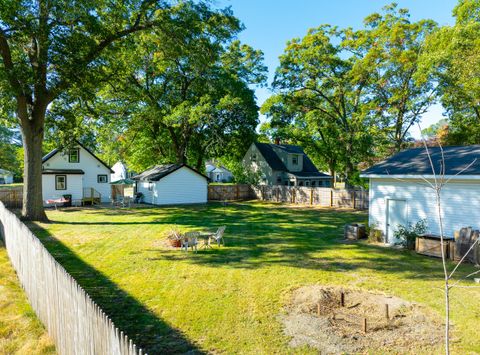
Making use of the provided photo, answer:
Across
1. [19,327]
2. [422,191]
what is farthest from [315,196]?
[19,327]

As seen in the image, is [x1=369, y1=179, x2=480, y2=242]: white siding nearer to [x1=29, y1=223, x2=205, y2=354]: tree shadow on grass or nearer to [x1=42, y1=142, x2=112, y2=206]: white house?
[x1=29, y1=223, x2=205, y2=354]: tree shadow on grass

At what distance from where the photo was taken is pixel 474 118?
104 feet

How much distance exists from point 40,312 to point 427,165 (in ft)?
47.2

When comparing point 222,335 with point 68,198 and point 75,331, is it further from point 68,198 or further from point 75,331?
point 68,198

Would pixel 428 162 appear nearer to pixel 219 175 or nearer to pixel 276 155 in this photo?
pixel 276 155

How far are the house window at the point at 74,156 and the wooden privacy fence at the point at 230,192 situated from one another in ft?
43.0

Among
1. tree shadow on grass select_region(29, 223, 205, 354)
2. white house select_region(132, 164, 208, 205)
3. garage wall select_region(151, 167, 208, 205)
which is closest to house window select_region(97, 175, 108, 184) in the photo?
white house select_region(132, 164, 208, 205)

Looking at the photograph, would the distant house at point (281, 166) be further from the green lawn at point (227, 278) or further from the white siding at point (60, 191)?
the green lawn at point (227, 278)

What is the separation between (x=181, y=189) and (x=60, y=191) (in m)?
10.5

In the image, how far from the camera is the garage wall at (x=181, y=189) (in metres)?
30.6

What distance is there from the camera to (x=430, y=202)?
44.2 ft

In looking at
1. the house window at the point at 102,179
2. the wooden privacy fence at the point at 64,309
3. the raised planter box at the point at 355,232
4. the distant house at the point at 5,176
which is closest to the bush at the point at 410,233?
the raised planter box at the point at 355,232

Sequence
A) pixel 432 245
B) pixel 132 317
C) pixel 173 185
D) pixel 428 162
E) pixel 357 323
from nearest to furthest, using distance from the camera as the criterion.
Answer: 1. pixel 357 323
2. pixel 132 317
3. pixel 432 245
4. pixel 428 162
5. pixel 173 185

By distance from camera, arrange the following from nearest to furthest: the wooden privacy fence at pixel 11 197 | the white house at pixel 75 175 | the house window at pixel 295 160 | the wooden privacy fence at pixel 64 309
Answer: the wooden privacy fence at pixel 64 309
the wooden privacy fence at pixel 11 197
the white house at pixel 75 175
the house window at pixel 295 160
